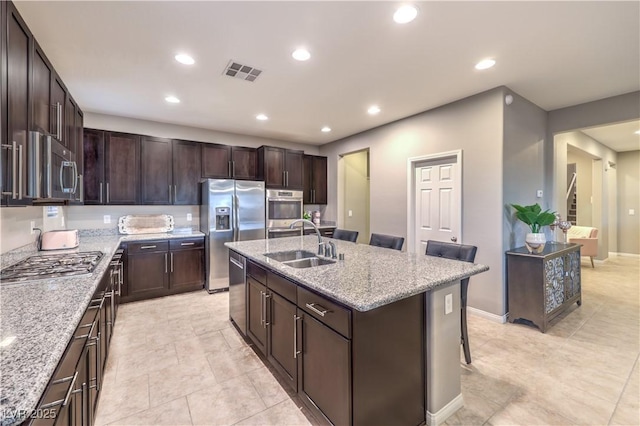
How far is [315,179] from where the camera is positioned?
19.9 ft

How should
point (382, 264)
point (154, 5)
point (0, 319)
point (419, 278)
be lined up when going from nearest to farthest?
point (0, 319), point (419, 278), point (154, 5), point (382, 264)

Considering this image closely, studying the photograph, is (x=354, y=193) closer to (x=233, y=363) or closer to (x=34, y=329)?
(x=233, y=363)

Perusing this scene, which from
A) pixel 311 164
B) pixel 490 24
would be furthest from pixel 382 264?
pixel 311 164

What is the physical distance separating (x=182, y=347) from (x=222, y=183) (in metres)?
2.48

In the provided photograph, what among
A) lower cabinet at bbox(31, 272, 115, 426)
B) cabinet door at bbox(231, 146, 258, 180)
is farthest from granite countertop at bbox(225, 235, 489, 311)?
cabinet door at bbox(231, 146, 258, 180)

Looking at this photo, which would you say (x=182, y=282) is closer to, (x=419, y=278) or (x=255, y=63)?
(x=255, y=63)

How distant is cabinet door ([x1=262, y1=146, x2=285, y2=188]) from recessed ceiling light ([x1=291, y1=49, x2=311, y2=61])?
2.65 m

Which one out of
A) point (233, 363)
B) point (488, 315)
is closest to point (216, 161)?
point (233, 363)

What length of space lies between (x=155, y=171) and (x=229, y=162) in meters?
1.17

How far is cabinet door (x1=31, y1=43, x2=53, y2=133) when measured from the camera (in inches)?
71.7

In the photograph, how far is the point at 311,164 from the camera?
602 cm

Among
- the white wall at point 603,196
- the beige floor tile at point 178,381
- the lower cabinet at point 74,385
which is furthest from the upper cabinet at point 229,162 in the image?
the white wall at point 603,196

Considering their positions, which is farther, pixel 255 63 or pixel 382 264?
pixel 255 63

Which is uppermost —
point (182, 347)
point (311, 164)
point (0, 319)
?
point (311, 164)
